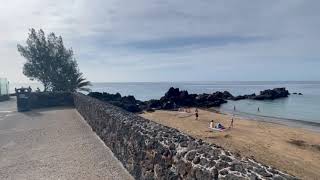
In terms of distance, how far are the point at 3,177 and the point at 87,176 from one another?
2.27 m

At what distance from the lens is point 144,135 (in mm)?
A: 8273

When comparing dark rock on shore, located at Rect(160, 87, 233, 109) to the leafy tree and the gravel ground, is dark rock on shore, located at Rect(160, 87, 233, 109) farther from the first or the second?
the gravel ground

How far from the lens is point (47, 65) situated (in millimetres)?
47906

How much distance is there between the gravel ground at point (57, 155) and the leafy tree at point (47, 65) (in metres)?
29.6

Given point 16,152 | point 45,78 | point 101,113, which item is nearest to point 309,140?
point 101,113

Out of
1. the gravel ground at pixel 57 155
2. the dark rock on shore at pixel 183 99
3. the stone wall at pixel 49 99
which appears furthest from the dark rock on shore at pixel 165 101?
the gravel ground at pixel 57 155

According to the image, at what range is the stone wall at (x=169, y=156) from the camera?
4761mm

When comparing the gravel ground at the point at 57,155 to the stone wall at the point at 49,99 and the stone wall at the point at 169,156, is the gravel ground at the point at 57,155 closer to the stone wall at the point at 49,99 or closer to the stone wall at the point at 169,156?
the stone wall at the point at 169,156

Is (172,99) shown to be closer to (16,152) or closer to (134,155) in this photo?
(16,152)

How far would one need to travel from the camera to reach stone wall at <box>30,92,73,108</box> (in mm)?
32688

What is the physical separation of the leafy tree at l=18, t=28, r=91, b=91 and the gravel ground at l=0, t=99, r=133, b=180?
97.3ft

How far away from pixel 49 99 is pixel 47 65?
15.6 meters

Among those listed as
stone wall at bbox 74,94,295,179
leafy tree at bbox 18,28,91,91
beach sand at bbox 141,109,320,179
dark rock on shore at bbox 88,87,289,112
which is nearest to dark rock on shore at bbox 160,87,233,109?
dark rock on shore at bbox 88,87,289,112

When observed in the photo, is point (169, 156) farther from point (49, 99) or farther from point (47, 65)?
point (47, 65)
